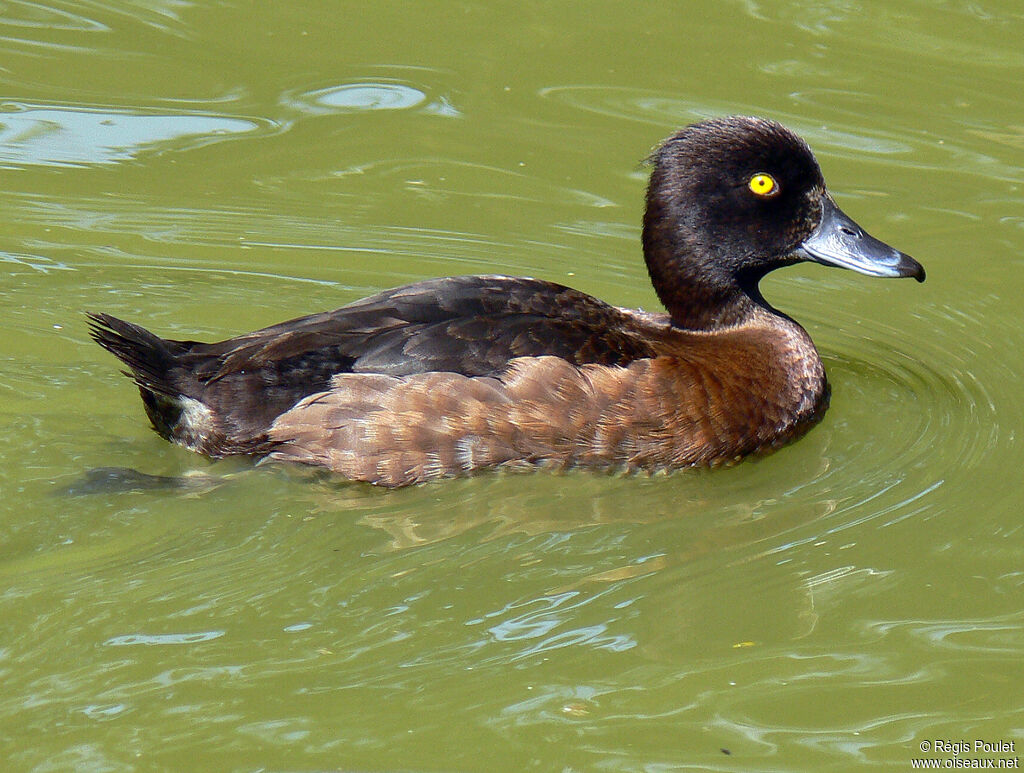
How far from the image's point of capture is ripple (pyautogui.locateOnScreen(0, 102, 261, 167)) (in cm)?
760

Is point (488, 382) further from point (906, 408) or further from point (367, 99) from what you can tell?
point (367, 99)

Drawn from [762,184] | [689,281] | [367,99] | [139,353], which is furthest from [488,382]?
[367,99]

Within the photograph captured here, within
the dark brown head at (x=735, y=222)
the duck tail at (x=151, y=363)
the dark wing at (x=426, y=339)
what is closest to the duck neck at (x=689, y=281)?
the dark brown head at (x=735, y=222)

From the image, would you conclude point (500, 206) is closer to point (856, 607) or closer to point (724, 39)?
point (724, 39)

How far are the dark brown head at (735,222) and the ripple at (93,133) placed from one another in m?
3.09

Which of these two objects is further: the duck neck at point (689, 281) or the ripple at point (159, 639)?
the duck neck at point (689, 281)

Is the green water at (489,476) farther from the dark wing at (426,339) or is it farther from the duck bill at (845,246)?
the duck bill at (845,246)

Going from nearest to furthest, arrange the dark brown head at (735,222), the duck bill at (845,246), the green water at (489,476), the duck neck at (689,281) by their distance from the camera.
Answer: the green water at (489,476)
the dark brown head at (735,222)
the duck neck at (689,281)
the duck bill at (845,246)

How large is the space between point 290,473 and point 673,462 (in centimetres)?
134

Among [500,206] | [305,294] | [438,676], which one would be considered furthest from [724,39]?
[438,676]

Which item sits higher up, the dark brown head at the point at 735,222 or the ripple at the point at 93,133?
the dark brown head at the point at 735,222

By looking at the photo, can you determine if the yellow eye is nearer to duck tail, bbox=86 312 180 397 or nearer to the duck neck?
the duck neck

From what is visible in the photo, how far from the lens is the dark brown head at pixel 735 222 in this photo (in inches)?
219

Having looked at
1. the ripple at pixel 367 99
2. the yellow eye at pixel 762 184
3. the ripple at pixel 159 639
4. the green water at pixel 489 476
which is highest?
the yellow eye at pixel 762 184
